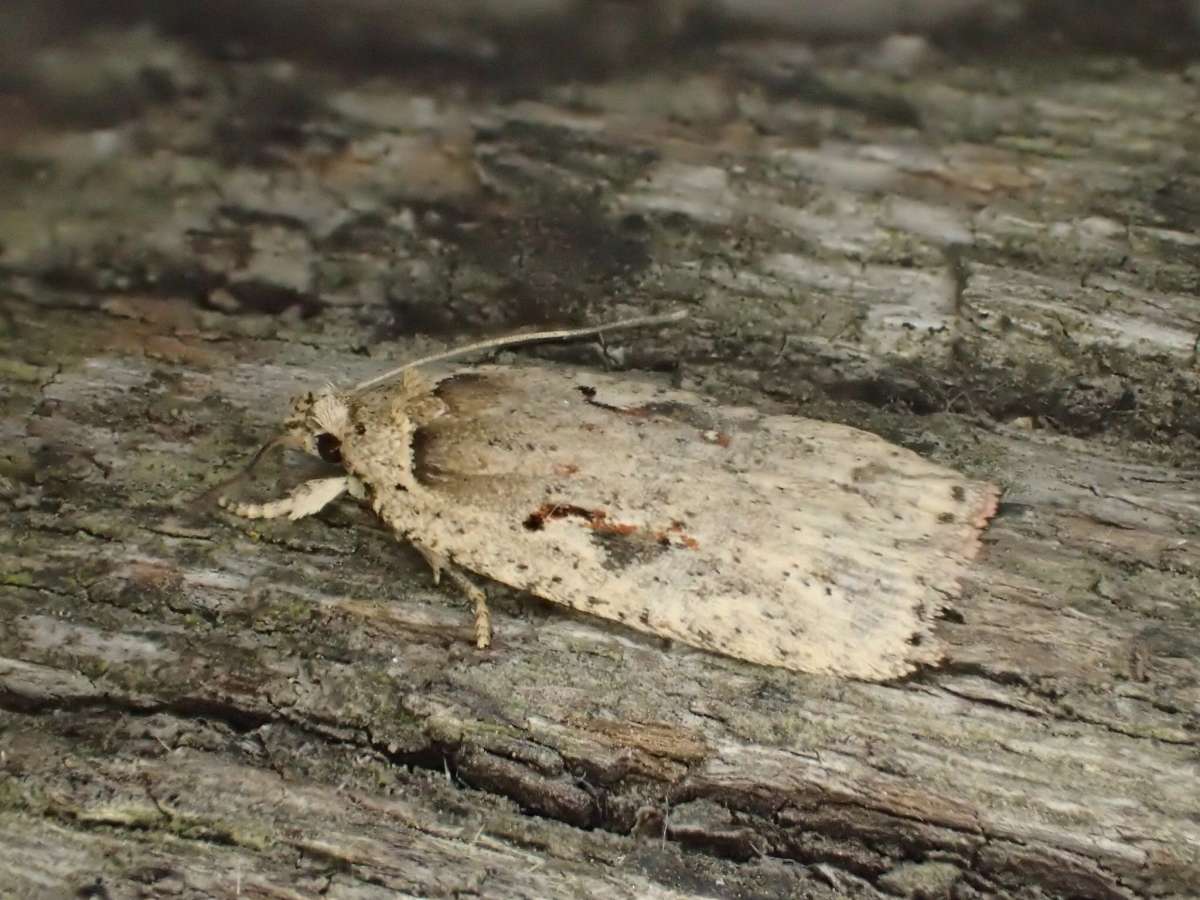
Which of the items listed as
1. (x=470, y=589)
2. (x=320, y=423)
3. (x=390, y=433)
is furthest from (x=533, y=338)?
(x=470, y=589)

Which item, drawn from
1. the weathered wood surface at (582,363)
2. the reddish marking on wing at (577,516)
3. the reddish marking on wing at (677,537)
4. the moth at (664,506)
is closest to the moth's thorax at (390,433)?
the moth at (664,506)

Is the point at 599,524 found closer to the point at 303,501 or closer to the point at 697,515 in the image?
the point at 697,515

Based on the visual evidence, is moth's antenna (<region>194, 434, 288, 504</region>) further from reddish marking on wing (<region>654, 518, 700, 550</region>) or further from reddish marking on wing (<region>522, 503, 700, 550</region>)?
reddish marking on wing (<region>654, 518, 700, 550</region>)

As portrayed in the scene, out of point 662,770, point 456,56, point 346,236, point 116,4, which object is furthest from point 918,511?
point 116,4

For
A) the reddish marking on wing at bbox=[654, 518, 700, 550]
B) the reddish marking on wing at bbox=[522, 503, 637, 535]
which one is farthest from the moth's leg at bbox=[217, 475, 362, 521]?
the reddish marking on wing at bbox=[654, 518, 700, 550]

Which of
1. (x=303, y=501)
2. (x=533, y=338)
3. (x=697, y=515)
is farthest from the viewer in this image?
(x=533, y=338)

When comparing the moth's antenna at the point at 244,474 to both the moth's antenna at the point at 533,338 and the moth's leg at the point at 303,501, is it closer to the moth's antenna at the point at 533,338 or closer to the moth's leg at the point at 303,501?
the moth's leg at the point at 303,501

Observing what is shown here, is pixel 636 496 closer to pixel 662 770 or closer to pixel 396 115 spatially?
pixel 662 770
